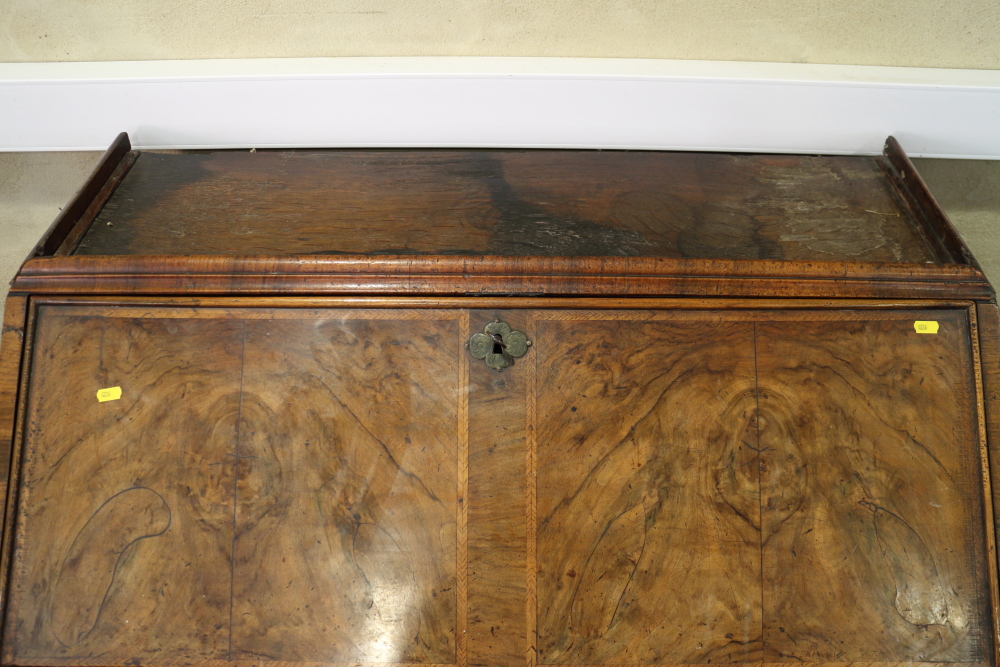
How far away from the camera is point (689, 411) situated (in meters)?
1.20

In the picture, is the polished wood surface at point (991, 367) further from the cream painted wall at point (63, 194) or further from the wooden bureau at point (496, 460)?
the cream painted wall at point (63, 194)

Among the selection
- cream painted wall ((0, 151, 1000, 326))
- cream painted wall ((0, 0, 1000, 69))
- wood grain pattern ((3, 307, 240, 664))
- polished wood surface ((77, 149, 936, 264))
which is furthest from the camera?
cream painted wall ((0, 151, 1000, 326))

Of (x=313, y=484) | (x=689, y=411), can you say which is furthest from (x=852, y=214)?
(x=313, y=484)

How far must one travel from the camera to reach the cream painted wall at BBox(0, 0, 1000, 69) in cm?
141

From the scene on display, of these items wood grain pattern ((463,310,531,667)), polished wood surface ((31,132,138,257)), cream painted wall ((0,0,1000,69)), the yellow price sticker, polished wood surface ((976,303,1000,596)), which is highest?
cream painted wall ((0,0,1000,69))

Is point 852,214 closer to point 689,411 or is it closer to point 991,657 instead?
point 689,411

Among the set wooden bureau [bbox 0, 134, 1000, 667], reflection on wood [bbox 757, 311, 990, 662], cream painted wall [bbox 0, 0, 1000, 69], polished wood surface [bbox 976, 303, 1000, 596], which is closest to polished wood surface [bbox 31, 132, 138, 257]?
wooden bureau [bbox 0, 134, 1000, 667]

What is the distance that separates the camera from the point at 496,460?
1.18 metres

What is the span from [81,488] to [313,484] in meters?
0.46

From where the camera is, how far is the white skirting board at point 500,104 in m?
1.38

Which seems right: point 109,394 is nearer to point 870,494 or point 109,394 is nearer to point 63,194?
point 63,194

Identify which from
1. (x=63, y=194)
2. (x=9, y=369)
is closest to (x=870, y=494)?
(x=9, y=369)

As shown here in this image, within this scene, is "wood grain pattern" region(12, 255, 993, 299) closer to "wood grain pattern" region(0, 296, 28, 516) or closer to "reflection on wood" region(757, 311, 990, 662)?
"wood grain pattern" region(0, 296, 28, 516)

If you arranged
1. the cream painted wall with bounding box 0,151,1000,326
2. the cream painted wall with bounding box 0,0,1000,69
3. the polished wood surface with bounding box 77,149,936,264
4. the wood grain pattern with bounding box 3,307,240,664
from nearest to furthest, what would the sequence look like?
the wood grain pattern with bounding box 3,307,240,664 → the polished wood surface with bounding box 77,149,936,264 → the cream painted wall with bounding box 0,0,1000,69 → the cream painted wall with bounding box 0,151,1000,326
